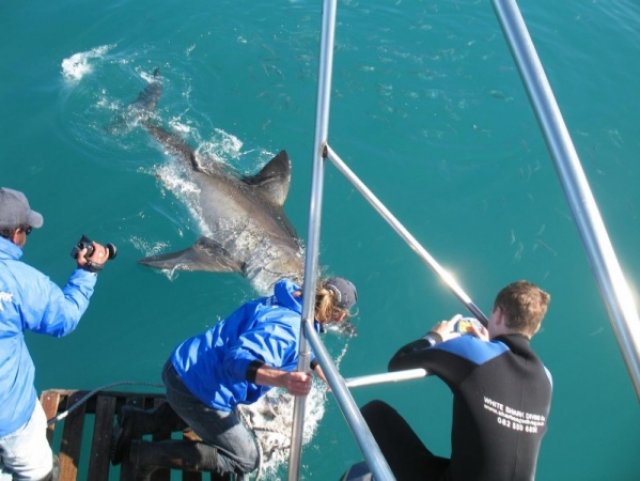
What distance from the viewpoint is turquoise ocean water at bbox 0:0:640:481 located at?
22.6 ft

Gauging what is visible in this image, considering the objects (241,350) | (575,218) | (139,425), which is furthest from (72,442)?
(575,218)

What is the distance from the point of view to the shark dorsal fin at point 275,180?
8359mm

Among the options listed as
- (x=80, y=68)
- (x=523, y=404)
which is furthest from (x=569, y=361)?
(x=80, y=68)

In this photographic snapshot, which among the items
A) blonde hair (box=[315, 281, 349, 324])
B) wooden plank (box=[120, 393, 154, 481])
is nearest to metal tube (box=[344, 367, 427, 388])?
blonde hair (box=[315, 281, 349, 324])

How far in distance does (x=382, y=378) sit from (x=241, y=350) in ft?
3.89

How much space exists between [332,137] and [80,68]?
4.41m

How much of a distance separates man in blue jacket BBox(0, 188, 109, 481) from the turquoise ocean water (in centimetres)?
235

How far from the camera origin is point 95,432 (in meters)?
5.34

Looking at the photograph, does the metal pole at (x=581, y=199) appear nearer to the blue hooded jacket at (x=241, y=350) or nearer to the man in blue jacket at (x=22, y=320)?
the blue hooded jacket at (x=241, y=350)

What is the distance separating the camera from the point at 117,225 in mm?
7984

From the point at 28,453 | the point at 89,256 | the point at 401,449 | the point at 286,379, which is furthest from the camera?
the point at 89,256

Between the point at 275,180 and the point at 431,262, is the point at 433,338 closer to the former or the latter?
the point at 431,262

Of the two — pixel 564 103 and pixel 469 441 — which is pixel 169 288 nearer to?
pixel 469 441

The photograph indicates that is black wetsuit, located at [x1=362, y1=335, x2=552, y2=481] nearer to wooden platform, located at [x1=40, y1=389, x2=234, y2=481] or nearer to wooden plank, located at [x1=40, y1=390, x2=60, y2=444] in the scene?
wooden platform, located at [x1=40, y1=389, x2=234, y2=481]
